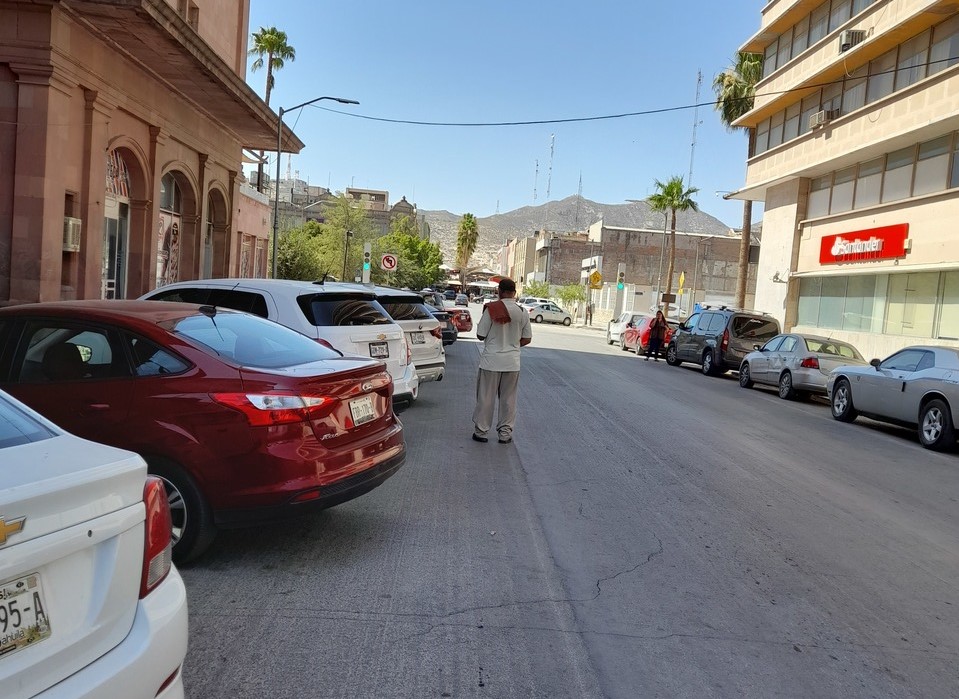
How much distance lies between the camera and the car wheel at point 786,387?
17.8 m

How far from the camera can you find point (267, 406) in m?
4.75

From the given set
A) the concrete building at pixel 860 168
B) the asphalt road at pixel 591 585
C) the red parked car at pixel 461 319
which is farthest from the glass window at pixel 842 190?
the asphalt road at pixel 591 585

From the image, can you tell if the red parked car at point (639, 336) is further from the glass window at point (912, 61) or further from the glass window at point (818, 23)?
the glass window at point (818, 23)

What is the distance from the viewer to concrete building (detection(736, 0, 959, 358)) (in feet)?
71.6

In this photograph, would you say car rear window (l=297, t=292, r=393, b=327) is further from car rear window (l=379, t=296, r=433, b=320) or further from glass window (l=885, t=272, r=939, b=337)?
glass window (l=885, t=272, r=939, b=337)

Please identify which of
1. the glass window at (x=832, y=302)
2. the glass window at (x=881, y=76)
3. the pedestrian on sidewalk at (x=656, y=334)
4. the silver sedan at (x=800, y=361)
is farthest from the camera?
the glass window at (x=832, y=302)

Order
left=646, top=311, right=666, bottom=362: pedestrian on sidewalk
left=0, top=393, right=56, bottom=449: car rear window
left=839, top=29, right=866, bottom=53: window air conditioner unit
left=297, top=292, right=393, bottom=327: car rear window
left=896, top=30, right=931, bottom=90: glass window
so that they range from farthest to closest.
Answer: left=646, top=311, right=666, bottom=362: pedestrian on sidewalk → left=839, top=29, right=866, bottom=53: window air conditioner unit → left=896, top=30, right=931, bottom=90: glass window → left=297, top=292, right=393, bottom=327: car rear window → left=0, top=393, right=56, bottom=449: car rear window

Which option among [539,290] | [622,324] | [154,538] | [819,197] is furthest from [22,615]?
[539,290]

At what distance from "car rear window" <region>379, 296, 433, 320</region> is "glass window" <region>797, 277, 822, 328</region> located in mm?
21195

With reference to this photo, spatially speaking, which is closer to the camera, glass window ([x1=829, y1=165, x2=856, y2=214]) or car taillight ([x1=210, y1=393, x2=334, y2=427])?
car taillight ([x1=210, y1=393, x2=334, y2=427])

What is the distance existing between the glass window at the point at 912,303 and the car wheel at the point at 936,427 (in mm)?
11544

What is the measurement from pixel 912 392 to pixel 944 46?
14.1 m

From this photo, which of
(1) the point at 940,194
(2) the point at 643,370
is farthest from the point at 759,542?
(1) the point at 940,194

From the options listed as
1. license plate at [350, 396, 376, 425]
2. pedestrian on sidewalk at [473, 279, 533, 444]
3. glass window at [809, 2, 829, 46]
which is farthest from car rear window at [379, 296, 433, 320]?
glass window at [809, 2, 829, 46]
